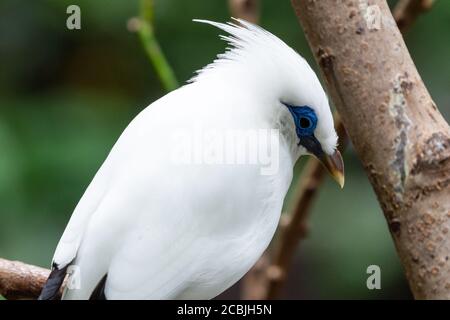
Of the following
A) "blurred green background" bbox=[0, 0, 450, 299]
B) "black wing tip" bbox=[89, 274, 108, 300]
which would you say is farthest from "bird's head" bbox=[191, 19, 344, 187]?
"blurred green background" bbox=[0, 0, 450, 299]

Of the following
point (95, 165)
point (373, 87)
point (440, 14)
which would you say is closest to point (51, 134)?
point (95, 165)

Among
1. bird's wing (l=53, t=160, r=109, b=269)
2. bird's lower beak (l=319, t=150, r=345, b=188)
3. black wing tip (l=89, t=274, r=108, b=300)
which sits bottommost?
black wing tip (l=89, t=274, r=108, b=300)

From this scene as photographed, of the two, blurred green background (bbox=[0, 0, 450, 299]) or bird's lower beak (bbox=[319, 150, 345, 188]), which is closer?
bird's lower beak (bbox=[319, 150, 345, 188])

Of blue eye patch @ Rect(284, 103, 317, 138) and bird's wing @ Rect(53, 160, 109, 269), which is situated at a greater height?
blue eye patch @ Rect(284, 103, 317, 138)

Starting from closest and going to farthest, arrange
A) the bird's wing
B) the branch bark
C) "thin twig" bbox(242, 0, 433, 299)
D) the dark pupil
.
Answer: the bird's wing, the dark pupil, the branch bark, "thin twig" bbox(242, 0, 433, 299)

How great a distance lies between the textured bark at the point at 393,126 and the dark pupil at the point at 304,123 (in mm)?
104

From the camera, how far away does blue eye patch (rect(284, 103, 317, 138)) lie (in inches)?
67.7

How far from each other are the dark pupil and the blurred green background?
192 cm

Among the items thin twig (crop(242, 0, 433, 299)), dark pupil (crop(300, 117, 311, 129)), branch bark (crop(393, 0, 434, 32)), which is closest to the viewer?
dark pupil (crop(300, 117, 311, 129))

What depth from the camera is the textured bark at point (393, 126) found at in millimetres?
1525

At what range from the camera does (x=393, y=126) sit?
1567 mm

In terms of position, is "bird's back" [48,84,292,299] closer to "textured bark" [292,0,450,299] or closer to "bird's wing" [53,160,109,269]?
"bird's wing" [53,160,109,269]

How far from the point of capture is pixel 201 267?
1.65 m

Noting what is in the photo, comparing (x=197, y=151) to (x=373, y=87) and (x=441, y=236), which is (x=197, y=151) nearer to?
(x=373, y=87)
